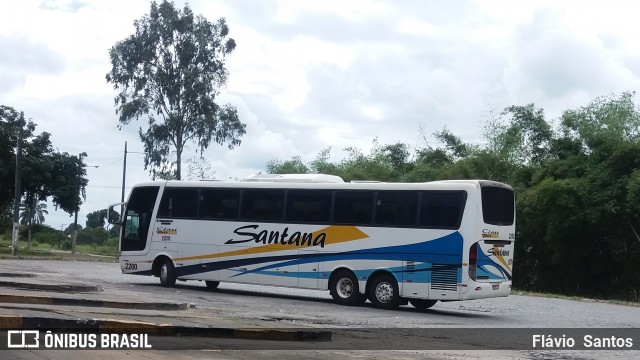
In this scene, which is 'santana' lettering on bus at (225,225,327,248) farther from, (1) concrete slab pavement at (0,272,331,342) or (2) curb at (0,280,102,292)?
(1) concrete slab pavement at (0,272,331,342)

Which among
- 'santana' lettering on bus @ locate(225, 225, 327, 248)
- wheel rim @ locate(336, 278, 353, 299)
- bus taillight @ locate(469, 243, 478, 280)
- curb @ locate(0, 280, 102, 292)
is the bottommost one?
curb @ locate(0, 280, 102, 292)

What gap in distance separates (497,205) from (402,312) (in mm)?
3389

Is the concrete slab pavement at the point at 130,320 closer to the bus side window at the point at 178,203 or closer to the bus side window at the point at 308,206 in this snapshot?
the bus side window at the point at 308,206

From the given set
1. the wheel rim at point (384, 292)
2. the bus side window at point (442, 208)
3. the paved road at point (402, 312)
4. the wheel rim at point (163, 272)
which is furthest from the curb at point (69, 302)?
the wheel rim at point (163, 272)

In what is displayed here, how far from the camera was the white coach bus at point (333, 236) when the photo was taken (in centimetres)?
2156

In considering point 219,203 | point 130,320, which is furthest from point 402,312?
point 130,320

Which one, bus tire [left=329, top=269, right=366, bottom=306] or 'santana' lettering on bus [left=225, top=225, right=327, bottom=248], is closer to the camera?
bus tire [left=329, top=269, right=366, bottom=306]

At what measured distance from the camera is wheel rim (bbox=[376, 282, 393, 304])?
22312 mm

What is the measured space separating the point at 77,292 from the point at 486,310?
33.6ft

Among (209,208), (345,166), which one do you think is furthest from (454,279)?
(345,166)

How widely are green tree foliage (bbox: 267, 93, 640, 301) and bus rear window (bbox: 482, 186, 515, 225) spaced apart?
713 inches

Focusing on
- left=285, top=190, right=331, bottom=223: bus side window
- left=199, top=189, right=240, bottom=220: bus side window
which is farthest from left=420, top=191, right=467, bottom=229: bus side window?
left=199, top=189, right=240, bottom=220: bus side window

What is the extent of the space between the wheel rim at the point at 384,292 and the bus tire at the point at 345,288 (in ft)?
1.88

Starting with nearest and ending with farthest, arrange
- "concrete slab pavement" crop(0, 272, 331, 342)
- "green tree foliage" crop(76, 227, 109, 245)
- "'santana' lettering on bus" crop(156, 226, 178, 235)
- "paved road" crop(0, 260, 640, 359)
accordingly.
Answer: "concrete slab pavement" crop(0, 272, 331, 342) → "paved road" crop(0, 260, 640, 359) → "'santana' lettering on bus" crop(156, 226, 178, 235) → "green tree foliage" crop(76, 227, 109, 245)
